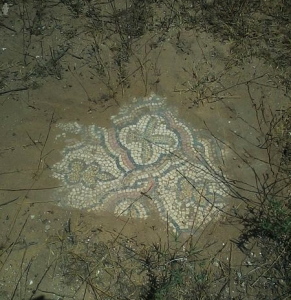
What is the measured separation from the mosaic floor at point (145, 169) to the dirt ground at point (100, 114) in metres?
0.08

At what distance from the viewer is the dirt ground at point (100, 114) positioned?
2.90 m

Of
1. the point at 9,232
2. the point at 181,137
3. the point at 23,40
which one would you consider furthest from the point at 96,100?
the point at 9,232

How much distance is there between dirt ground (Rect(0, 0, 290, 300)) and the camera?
9.52ft

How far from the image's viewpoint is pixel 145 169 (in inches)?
133

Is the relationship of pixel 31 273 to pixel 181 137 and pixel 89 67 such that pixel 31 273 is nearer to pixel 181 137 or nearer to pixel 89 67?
pixel 181 137

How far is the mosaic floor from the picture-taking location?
318 cm

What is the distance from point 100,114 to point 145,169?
70 centimetres

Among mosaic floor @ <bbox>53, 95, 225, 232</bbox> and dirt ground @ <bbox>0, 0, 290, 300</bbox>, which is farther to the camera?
mosaic floor @ <bbox>53, 95, 225, 232</bbox>

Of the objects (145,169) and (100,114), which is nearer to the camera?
(145,169)

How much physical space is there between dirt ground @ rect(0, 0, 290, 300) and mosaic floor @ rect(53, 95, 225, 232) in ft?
0.26

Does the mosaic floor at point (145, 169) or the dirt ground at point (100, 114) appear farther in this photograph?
the mosaic floor at point (145, 169)

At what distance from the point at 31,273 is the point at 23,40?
2.40m

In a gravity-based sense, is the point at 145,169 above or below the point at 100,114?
below

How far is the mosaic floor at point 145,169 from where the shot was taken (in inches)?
A: 125
